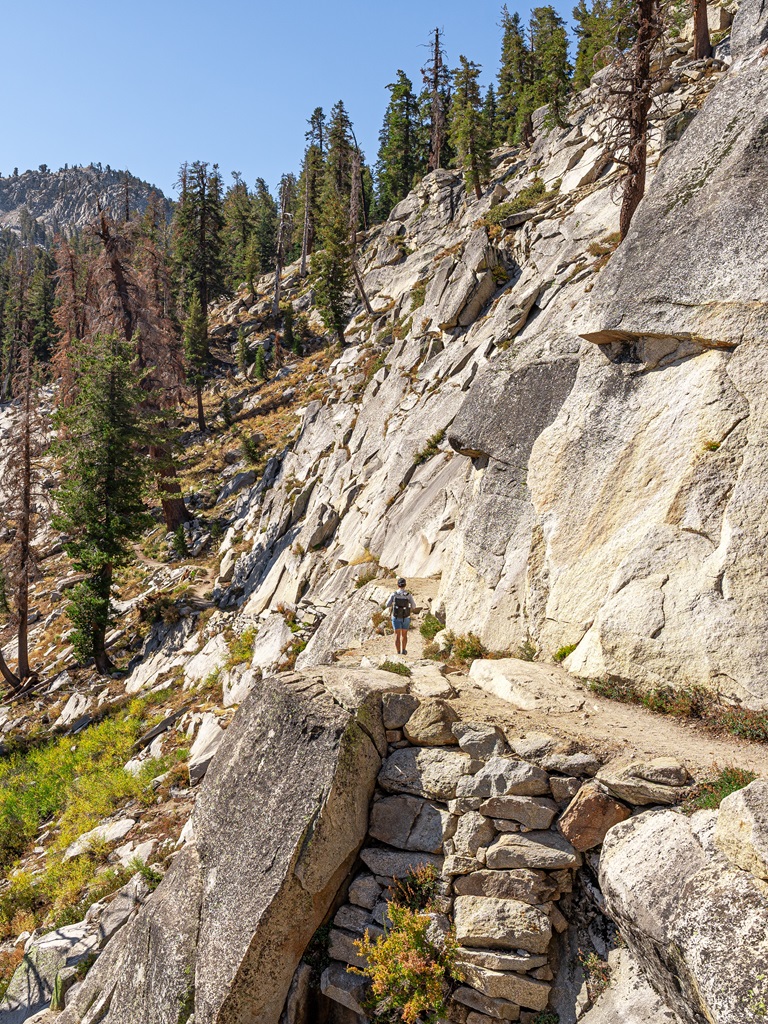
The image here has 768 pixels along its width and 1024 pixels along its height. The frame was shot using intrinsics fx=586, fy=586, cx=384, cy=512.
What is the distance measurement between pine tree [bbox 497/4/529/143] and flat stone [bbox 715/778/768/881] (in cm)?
6441

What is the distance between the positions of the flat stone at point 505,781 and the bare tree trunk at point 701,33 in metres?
32.2

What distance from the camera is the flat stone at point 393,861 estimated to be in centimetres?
783

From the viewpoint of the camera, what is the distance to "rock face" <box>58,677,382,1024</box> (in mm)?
7750

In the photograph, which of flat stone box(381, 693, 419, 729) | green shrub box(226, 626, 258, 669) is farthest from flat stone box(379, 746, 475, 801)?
green shrub box(226, 626, 258, 669)

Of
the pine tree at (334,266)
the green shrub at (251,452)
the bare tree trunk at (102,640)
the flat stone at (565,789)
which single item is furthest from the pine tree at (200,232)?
the flat stone at (565,789)

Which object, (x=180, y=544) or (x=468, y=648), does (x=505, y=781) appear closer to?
(x=468, y=648)

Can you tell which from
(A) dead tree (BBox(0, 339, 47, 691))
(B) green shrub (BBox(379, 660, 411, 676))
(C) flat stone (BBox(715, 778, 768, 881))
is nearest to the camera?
(C) flat stone (BBox(715, 778, 768, 881))

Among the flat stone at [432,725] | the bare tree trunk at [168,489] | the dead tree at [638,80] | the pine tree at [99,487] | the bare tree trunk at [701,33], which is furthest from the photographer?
the bare tree trunk at [168,489]

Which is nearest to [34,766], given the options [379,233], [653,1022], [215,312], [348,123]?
[653,1022]

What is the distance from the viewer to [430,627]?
46.9 feet

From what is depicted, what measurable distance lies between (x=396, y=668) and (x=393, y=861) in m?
3.26

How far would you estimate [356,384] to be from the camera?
3234 cm

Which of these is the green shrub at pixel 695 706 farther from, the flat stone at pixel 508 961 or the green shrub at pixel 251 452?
the green shrub at pixel 251 452

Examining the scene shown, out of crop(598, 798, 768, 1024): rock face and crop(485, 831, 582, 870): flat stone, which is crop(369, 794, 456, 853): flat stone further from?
crop(598, 798, 768, 1024): rock face
